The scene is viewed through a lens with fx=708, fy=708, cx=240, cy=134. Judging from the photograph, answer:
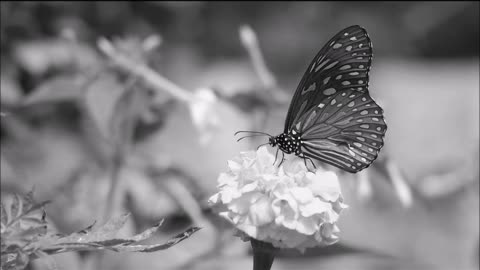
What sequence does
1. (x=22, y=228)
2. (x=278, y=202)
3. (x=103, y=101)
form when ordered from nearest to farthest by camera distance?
1. (x=22, y=228)
2. (x=278, y=202)
3. (x=103, y=101)

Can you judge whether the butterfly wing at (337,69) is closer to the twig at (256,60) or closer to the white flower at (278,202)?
the white flower at (278,202)

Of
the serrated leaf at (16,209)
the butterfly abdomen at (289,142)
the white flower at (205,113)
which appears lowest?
the serrated leaf at (16,209)

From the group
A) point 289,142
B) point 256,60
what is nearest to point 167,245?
point 289,142

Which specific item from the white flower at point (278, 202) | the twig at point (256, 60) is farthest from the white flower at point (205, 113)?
the white flower at point (278, 202)

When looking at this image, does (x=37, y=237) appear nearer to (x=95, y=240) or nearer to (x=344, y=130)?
(x=95, y=240)

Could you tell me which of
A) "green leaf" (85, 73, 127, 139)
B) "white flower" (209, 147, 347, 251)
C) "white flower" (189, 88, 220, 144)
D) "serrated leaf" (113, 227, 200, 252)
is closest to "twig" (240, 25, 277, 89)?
"white flower" (189, 88, 220, 144)

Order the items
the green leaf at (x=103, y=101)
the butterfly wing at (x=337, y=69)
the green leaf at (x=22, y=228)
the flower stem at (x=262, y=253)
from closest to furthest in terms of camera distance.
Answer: the green leaf at (x=22, y=228), the flower stem at (x=262, y=253), the butterfly wing at (x=337, y=69), the green leaf at (x=103, y=101)

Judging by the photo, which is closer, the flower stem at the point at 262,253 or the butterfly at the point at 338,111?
the flower stem at the point at 262,253

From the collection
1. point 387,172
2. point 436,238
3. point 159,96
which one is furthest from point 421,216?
point 159,96
